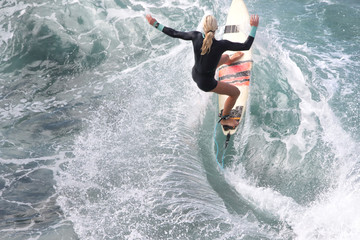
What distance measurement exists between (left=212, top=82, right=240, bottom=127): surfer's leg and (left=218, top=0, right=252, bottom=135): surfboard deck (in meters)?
0.11

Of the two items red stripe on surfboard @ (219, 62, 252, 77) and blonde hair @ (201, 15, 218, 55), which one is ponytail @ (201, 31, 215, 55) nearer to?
blonde hair @ (201, 15, 218, 55)

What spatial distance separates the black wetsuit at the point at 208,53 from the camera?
4.38 metres

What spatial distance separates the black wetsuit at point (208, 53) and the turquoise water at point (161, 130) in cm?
146

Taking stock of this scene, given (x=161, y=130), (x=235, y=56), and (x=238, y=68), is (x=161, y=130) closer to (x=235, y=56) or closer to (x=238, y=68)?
(x=238, y=68)

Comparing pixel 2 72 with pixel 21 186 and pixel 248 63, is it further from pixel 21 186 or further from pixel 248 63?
pixel 248 63

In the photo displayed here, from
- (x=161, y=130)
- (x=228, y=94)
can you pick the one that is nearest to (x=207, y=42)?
(x=228, y=94)

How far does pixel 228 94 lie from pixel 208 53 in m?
0.99

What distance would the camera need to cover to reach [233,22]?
23.6 ft

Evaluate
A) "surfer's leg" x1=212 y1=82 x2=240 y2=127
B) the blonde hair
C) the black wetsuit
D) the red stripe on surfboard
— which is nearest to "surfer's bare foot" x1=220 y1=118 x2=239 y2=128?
"surfer's leg" x1=212 y1=82 x2=240 y2=127

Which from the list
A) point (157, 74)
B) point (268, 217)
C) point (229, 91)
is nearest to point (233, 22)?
point (157, 74)

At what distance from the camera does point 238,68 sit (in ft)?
20.7

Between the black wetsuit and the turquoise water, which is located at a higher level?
the black wetsuit

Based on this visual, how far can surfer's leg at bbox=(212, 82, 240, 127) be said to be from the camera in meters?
4.96

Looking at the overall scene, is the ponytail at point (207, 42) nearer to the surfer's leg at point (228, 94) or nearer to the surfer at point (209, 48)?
the surfer at point (209, 48)
